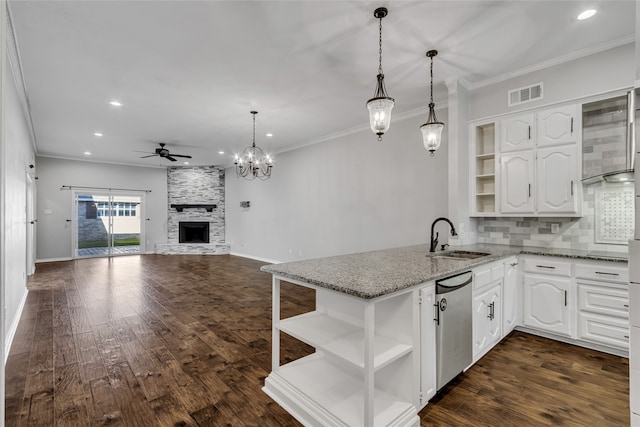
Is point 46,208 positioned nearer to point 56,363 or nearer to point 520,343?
point 56,363

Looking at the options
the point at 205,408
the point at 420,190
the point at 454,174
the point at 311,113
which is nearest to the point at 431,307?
the point at 205,408

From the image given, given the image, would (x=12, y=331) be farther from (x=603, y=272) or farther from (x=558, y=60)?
(x=558, y=60)

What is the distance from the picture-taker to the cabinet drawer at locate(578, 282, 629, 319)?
271 centimetres

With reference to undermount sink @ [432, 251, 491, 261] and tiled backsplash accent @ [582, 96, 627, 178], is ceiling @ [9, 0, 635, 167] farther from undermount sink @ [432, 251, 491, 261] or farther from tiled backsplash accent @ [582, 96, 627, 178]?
undermount sink @ [432, 251, 491, 261]

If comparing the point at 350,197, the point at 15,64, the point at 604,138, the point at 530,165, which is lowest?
the point at 350,197

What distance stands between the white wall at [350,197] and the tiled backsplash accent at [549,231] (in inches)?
26.5

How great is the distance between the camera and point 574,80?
324 centimetres

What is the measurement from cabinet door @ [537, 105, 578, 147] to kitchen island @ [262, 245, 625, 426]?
210cm

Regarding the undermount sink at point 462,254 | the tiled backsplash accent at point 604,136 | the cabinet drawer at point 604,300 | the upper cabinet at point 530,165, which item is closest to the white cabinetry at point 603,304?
the cabinet drawer at point 604,300

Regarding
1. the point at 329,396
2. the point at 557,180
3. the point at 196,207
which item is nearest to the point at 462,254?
the point at 557,180

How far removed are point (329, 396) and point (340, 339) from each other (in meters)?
0.38

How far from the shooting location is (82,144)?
7.11 metres

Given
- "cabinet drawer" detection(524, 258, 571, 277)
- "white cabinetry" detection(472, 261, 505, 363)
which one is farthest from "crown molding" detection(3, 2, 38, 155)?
"cabinet drawer" detection(524, 258, 571, 277)

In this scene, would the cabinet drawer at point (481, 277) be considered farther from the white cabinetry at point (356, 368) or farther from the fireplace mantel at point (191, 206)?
the fireplace mantel at point (191, 206)
